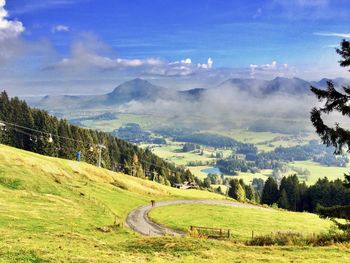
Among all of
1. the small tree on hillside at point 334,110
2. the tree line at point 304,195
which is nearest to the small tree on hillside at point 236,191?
the tree line at point 304,195

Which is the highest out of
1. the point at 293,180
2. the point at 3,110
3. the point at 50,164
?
the point at 3,110

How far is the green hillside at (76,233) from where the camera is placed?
27734 millimetres

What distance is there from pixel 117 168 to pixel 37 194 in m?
132

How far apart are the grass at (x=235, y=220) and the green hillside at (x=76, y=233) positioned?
30.8 ft

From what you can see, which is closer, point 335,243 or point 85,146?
point 335,243

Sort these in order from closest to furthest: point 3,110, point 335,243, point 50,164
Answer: point 335,243 < point 50,164 < point 3,110

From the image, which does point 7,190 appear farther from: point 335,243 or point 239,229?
point 335,243

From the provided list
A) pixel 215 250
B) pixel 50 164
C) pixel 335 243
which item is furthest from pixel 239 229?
pixel 50 164

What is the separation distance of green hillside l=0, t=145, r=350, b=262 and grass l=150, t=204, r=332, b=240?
30.8 feet

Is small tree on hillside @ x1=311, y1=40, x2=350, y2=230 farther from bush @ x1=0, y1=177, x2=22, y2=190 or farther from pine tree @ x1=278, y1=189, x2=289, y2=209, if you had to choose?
pine tree @ x1=278, y1=189, x2=289, y2=209

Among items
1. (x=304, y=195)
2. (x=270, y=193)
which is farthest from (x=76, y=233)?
(x=270, y=193)

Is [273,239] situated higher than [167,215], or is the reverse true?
[273,239]

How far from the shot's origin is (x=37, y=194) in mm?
61812

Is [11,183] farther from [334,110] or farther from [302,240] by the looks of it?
[334,110]
